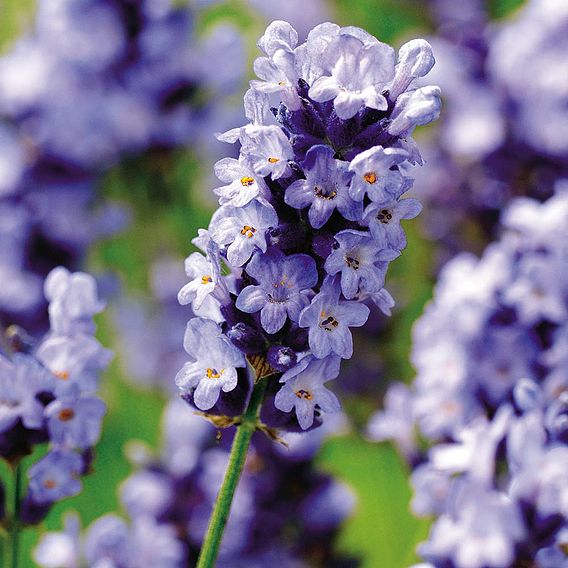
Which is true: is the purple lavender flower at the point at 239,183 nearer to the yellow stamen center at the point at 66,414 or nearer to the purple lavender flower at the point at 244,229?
the purple lavender flower at the point at 244,229

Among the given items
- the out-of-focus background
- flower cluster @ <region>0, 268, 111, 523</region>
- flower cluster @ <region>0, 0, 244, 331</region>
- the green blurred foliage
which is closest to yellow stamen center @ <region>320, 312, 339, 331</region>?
flower cluster @ <region>0, 268, 111, 523</region>

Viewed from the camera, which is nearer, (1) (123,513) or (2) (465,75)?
(1) (123,513)

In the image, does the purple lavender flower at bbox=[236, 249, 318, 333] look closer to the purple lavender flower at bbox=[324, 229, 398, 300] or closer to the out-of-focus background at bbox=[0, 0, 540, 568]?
the purple lavender flower at bbox=[324, 229, 398, 300]

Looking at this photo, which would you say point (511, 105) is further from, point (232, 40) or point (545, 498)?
point (545, 498)

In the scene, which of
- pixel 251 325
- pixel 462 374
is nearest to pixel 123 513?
pixel 462 374

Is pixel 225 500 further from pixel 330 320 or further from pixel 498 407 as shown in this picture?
pixel 498 407

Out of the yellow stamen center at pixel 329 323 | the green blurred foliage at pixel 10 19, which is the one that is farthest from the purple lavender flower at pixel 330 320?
the green blurred foliage at pixel 10 19
